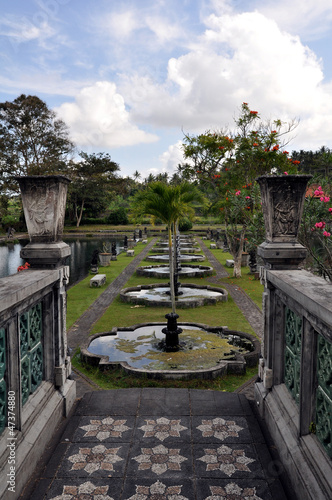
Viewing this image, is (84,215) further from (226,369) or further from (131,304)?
(226,369)

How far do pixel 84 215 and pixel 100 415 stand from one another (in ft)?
180

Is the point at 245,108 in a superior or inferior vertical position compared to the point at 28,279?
superior

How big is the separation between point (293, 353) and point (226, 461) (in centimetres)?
125

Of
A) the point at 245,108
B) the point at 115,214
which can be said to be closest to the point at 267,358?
the point at 245,108

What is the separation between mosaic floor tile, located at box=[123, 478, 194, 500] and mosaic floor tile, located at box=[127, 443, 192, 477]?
0.32ft

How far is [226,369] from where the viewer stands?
6.77 m

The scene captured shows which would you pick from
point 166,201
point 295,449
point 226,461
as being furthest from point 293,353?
point 166,201

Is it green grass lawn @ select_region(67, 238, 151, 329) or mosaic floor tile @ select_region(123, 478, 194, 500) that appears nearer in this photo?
mosaic floor tile @ select_region(123, 478, 194, 500)

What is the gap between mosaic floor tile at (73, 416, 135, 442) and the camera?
13.7ft

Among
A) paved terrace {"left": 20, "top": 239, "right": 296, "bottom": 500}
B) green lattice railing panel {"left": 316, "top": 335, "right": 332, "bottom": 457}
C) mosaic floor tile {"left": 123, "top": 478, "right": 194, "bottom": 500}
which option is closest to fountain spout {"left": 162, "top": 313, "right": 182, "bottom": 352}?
paved terrace {"left": 20, "top": 239, "right": 296, "bottom": 500}

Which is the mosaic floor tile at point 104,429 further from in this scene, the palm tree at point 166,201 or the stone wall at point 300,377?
the palm tree at point 166,201

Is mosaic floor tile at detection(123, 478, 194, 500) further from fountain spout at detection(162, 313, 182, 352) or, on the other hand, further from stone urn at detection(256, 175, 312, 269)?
fountain spout at detection(162, 313, 182, 352)

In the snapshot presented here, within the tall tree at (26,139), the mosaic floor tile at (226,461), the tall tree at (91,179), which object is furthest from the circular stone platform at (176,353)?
the tall tree at (91,179)

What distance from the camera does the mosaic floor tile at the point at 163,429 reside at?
4.17 meters
